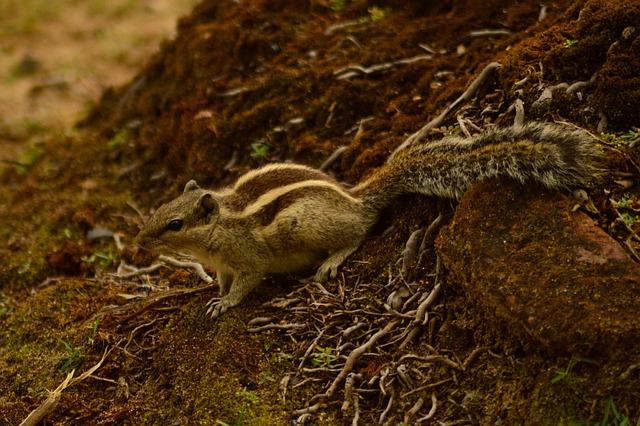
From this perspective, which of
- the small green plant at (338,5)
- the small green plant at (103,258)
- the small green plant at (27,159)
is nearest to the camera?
the small green plant at (103,258)

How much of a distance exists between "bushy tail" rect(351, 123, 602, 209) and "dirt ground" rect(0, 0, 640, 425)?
159 mm

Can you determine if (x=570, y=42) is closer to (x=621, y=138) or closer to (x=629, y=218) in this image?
(x=621, y=138)

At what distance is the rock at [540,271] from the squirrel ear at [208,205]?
1783mm

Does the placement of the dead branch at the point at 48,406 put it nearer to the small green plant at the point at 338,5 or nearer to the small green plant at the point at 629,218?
the small green plant at the point at 629,218

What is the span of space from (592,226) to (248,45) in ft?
17.7

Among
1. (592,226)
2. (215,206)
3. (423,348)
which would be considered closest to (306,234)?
(215,206)

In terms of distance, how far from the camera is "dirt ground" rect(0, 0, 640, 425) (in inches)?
147

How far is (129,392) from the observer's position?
4.66 meters

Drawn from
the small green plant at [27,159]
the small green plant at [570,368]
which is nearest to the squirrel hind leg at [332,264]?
the small green plant at [570,368]

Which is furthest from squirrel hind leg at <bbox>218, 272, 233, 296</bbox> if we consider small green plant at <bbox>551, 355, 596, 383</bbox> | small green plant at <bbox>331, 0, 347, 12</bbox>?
small green plant at <bbox>331, 0, 347, 12</bbox>

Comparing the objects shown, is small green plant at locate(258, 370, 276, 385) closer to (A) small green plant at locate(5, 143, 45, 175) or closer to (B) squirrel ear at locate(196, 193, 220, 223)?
(B) squirrel ear at locate(196, 193, 220, 223)

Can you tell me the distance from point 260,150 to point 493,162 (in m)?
3.31

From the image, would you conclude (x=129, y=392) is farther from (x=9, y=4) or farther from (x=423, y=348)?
(x=9, y=4)

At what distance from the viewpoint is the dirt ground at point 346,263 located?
374 centimetres
